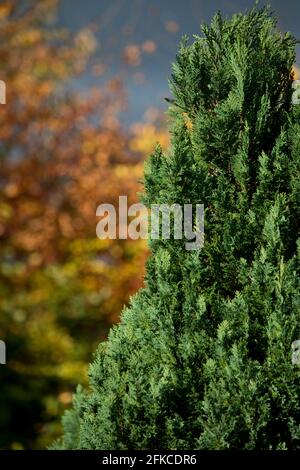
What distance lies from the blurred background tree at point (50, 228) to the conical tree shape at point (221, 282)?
3.71 meters

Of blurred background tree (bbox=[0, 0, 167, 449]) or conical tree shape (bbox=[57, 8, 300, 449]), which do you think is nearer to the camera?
conical tree shape (bbox=[57, 8, 300, 449])

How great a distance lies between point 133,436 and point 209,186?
156 cm

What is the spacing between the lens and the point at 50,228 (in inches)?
337

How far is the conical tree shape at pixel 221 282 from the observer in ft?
9.63

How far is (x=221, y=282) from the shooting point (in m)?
3.31

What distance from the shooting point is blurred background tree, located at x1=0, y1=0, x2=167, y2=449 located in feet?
22.7

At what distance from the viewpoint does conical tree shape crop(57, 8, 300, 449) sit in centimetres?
294

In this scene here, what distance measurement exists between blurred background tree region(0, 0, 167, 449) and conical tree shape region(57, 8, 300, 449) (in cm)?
371

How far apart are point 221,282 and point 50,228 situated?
18.5 feet

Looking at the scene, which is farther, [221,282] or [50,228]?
[50,228]

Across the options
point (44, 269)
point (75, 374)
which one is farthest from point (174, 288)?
point (44, 269)

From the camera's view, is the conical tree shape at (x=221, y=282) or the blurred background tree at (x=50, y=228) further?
the blurred background tree at (x=50, y=228)
